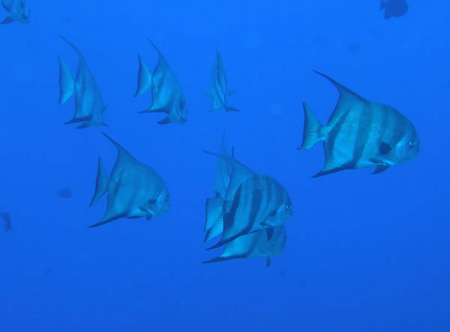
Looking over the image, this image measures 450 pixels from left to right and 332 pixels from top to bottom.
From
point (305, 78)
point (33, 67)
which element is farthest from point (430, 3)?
point (33, 67)

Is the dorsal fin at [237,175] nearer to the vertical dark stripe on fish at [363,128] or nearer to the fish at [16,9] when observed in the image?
the vertical dark stripe on fish at [363,128]

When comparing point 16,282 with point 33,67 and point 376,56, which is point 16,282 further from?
point 376,56

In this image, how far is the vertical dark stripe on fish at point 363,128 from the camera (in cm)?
224

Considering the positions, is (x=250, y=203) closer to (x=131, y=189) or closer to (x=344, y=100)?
(x=344, y=100)

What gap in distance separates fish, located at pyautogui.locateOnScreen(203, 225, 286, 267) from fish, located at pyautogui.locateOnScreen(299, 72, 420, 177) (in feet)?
2.14

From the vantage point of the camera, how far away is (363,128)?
2.25 m

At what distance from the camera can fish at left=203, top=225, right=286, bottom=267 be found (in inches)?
100

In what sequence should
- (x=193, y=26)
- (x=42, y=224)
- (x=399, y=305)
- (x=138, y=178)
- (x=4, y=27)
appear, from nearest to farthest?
(x=138, y=178) < (x=42, y=224) < (x=399, y=305) < (x=4, y=27) < (x=193, y=26)

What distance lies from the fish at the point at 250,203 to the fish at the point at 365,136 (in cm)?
27

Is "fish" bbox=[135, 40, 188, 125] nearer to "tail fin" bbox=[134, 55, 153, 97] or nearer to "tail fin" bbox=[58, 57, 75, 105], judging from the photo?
"tail fin" bbox=[134, 55, 153, 97]

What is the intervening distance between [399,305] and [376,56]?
664 inches

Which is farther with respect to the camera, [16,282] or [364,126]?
[16,282]

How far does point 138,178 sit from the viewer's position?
2727 millimetres

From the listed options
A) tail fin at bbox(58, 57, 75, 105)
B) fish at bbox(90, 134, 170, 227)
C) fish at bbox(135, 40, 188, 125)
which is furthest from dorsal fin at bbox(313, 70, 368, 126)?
tail fin at bbox(58, 57, 75, 105)
